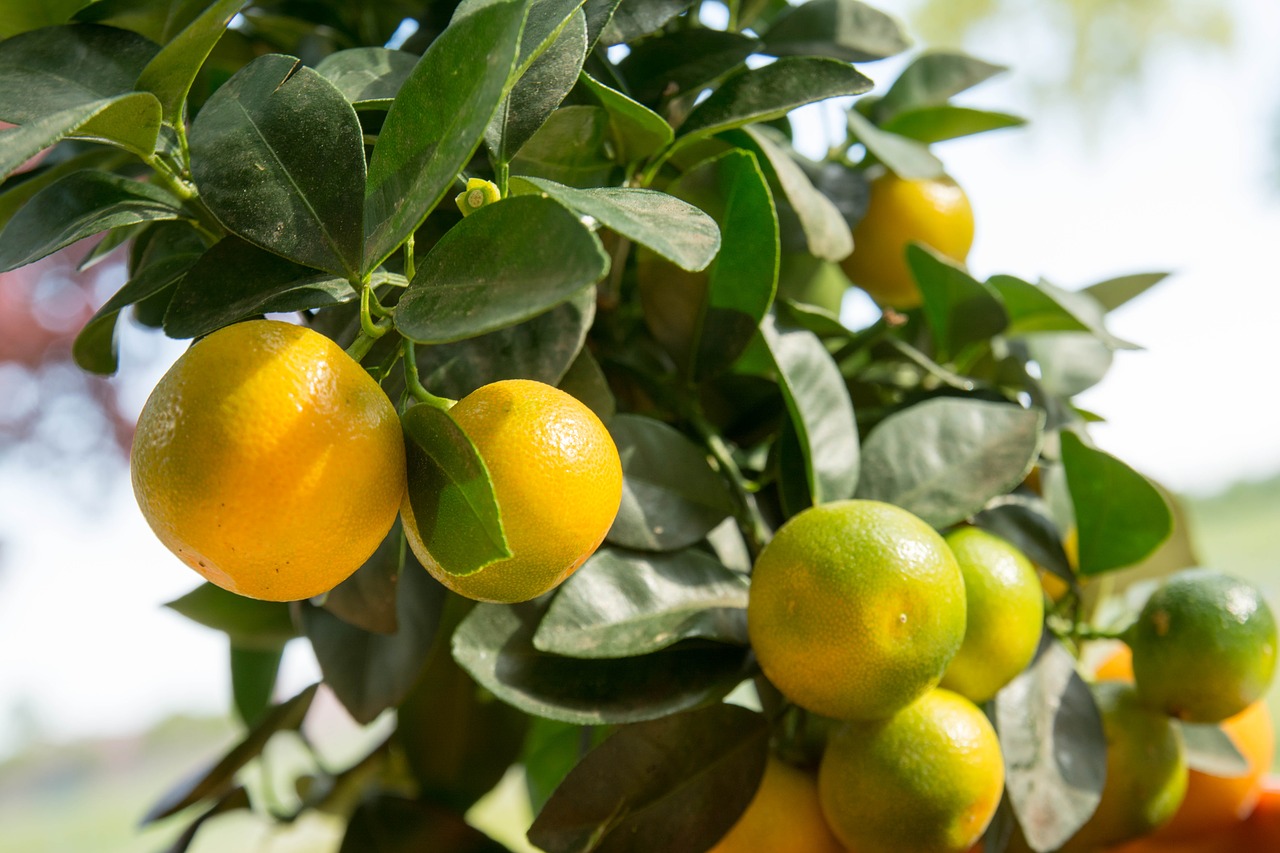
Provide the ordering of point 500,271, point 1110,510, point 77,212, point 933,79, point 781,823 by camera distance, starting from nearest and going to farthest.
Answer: point 500,271 → point 77,212 → point 781,823 → point 1110,510 → point 933,79

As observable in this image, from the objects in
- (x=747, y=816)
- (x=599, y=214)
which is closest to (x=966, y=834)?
(x=747, y=816)

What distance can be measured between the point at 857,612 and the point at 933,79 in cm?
52

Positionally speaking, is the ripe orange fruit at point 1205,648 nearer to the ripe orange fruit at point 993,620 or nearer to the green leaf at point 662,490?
the ripe orange fruit at point 993,620

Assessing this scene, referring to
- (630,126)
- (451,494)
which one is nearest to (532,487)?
(451,494)

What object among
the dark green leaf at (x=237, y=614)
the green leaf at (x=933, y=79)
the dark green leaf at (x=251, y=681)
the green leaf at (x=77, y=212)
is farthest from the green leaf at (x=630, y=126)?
the dark green leaf at (x=251, y=681)

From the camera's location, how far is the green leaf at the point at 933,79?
79 centimetres

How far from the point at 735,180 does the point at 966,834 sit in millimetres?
399

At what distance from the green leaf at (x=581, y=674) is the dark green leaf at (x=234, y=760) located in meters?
0.27

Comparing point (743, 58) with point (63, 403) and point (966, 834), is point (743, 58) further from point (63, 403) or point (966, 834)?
point (63, 403)

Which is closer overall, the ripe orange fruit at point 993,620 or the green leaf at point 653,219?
the green leaf at point 653,219

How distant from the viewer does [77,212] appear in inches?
17.7

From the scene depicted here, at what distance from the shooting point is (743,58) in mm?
592

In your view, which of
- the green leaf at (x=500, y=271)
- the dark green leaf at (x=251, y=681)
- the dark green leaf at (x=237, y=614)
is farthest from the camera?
the dark green leaf at (x=251, y=681)

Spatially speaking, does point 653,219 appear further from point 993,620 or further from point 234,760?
point 234,760
